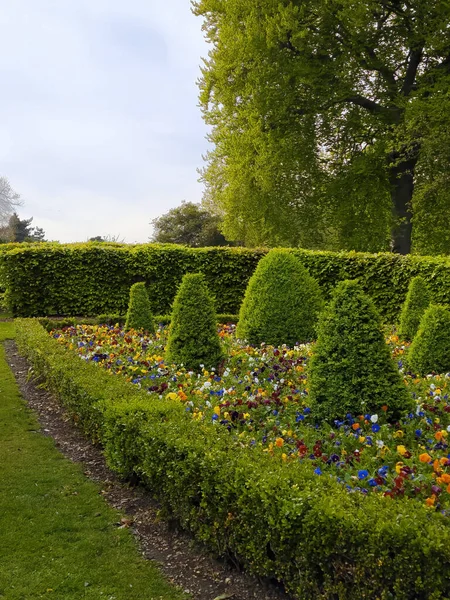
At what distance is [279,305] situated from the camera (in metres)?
8.74

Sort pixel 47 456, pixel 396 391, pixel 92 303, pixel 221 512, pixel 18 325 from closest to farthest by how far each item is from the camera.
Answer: pixel 221 512 < pixel 396 391 < pixel 47 456 < pixel 18 325 < pixel 92 303

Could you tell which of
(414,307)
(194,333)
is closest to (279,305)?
(194,333)

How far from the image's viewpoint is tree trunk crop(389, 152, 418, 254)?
19484 millimetres

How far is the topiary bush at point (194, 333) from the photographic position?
273 inches

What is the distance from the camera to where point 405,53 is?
19.9 metres

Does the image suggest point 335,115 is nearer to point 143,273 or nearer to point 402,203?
point 402,203

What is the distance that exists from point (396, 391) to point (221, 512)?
2322 mm

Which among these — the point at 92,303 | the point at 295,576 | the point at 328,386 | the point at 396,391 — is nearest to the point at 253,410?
the point at 328,386

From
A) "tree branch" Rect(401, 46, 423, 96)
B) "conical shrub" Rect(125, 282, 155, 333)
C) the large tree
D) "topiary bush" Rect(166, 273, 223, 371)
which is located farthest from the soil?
"tree branch" Rect(401, 46, 423, 96)

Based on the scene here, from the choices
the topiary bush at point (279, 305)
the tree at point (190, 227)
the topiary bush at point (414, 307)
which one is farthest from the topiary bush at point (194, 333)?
the tree at point (190, 227)

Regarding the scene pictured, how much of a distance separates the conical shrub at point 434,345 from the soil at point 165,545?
13.4 ft

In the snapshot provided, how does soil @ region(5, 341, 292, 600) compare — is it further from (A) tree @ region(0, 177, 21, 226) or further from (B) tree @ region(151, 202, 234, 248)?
(A) tree @ region(0, 177, 21, 226)

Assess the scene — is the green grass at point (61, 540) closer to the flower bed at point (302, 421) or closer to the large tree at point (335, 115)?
the flower bed at point (302, 421)

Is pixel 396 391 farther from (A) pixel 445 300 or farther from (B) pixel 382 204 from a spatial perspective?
(B) pixel 382 204
